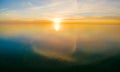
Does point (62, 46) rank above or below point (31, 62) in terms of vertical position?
above

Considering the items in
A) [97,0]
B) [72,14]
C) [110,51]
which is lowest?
[110,51]

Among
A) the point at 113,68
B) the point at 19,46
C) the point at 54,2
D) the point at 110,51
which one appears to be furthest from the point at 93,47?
the point at 19,46

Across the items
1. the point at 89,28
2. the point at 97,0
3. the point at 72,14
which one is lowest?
the point at 89,28

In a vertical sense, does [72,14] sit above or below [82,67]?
above

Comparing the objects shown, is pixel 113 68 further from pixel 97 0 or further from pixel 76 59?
pixel 97 0

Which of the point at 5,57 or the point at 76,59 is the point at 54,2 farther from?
the point at 5,57

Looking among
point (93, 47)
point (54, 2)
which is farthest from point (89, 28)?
point (54, 2)

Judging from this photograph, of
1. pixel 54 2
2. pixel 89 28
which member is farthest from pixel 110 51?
pixel 54 2

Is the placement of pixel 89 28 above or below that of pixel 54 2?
below
